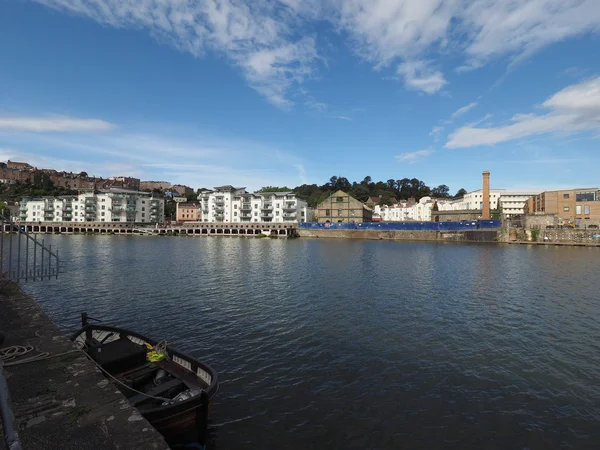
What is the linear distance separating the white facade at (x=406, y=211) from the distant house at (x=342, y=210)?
4034 cm

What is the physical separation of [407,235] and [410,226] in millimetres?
3287

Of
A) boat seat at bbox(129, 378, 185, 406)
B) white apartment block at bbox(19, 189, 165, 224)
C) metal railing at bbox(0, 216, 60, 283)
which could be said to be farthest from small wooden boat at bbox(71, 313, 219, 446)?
white apartment block at bbox(19, 189, 165, 224)

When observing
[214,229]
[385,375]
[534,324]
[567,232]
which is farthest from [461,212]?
[385,375]

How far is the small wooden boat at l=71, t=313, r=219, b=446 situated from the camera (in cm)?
858

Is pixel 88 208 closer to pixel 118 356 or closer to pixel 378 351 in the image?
pixel 118 356

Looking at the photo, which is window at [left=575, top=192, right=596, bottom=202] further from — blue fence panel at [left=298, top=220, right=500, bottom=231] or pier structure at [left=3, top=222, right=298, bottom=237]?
pier structure at [left=3, top=222, right=298, bottom=237]

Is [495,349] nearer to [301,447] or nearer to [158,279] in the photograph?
[301,447]

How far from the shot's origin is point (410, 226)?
103562 mm

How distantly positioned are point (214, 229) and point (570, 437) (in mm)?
118323

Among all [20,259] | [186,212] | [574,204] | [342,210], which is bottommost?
[20,259]

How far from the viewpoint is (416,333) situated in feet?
58.9

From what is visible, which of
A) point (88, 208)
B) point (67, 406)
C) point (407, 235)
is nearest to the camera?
point (67, 406)

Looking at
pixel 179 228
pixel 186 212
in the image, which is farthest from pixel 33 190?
pixel 179 228

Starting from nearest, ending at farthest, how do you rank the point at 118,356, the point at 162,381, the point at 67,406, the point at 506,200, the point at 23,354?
the point at 67,406 < the point at 23,354 < the point at 162,381 < the point at 118,356 < the point at 506,200
